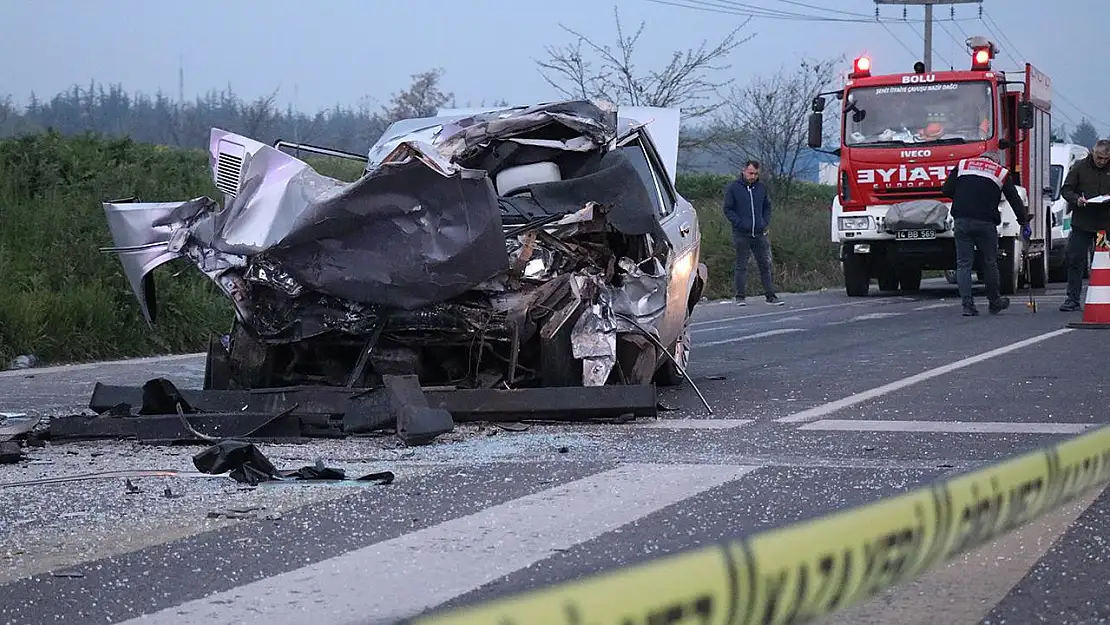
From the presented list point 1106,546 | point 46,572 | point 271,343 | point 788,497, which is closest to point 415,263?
point 271,343

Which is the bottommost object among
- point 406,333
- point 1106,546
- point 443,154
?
point 1106,546

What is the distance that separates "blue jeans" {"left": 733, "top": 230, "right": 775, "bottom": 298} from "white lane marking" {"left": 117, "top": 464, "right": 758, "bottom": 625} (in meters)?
15.1

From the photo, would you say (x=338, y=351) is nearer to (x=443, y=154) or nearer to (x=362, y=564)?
(x=443, y=154)

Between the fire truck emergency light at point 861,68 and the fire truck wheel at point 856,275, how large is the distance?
8.79 feet

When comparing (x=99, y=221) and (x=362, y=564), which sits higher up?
(x=99, y=221)

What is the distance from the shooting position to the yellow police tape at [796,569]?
1388 mm

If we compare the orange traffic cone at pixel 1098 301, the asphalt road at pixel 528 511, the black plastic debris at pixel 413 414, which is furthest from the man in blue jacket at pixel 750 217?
the black plastic debris at pixel 413 414

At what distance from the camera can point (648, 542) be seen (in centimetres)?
417

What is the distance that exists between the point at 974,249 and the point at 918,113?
4458 millimetres

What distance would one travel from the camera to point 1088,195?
14.6m

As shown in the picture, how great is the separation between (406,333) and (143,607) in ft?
11.7

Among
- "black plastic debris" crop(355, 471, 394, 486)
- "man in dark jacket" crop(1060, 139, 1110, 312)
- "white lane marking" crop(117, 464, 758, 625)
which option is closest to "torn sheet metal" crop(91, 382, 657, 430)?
"black plastic debris" crop(355, 471, 394, 486)

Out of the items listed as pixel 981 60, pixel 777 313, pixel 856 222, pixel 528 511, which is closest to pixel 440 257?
pixel 528 511

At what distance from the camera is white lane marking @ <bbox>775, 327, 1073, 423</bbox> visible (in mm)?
7195
